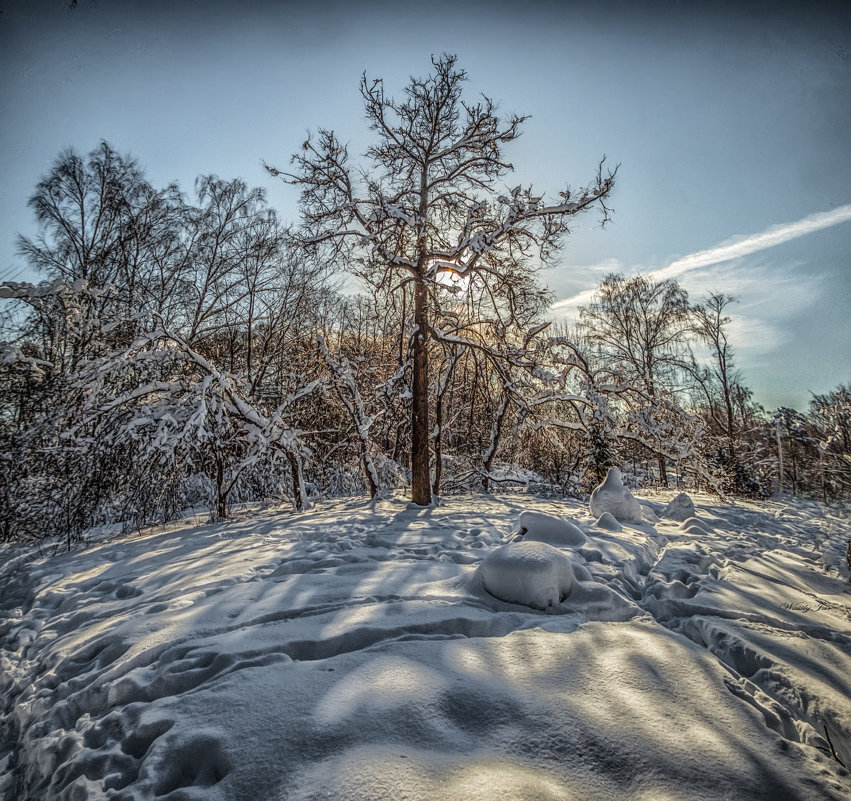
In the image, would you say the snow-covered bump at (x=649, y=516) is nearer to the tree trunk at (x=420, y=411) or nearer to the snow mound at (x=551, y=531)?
the snow mound at (x=551, y=531)

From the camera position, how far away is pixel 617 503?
6414 millimetres

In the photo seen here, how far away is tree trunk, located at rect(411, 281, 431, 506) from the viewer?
8.23 metres

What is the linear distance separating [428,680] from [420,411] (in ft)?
21.3

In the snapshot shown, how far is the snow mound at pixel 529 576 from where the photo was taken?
2922 millimetres

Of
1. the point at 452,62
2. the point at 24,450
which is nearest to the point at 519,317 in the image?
the point at 452,62

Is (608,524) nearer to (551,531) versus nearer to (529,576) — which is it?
(551,531)

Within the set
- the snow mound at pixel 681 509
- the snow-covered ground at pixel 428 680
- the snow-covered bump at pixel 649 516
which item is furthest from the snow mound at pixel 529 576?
the snow mound at pixel 681 509

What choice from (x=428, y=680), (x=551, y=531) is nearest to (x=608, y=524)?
(x=551, y=531)

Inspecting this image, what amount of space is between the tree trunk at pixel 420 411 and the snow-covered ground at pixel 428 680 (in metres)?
4.01

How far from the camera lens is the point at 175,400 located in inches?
267

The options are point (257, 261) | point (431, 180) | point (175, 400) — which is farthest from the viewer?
point (257, 261)

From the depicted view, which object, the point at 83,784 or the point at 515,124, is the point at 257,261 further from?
the point at 83,784

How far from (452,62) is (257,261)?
855cm

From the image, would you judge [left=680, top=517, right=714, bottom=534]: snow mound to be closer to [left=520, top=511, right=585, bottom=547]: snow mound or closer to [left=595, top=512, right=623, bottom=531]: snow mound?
[left=595, top=512, right=623, bottom=531]: snow mound
